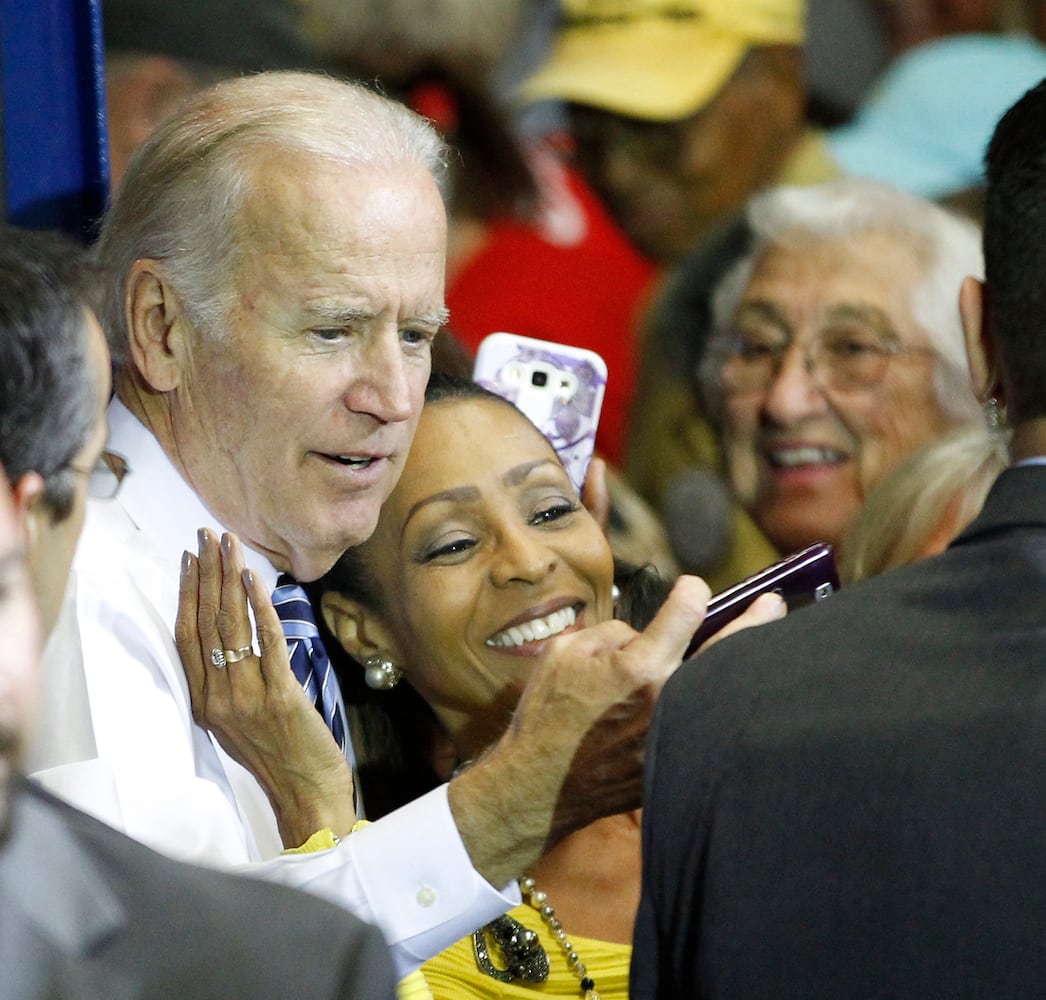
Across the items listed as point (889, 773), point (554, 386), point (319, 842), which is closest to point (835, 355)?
point (554, 386)

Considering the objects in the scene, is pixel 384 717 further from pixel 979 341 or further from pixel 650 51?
pixel 650 51

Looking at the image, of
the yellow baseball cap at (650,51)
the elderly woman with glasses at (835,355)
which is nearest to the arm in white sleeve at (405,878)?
the elderly woman with glasses at (835,355)

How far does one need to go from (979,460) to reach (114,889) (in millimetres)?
1795

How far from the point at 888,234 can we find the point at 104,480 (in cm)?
180

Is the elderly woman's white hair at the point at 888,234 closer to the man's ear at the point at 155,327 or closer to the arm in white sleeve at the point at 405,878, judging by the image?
the man's ear at the point at 155,327

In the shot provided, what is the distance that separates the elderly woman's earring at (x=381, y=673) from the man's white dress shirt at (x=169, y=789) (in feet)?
1.07

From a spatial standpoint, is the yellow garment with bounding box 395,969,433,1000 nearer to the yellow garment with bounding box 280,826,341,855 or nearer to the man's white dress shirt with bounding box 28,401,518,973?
the man's white dress shirt with bounding box 28,401,518,973

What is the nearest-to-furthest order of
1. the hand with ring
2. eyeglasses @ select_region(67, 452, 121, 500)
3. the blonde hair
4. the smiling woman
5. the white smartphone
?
the hand with ring → eyeglasses @ select_region(67, 452, 121, 500) → the smiling woman → the white smartphone → the blonde hair

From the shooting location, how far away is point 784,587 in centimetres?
184

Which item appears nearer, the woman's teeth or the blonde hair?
the woman's teeth

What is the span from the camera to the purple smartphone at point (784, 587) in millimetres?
1761

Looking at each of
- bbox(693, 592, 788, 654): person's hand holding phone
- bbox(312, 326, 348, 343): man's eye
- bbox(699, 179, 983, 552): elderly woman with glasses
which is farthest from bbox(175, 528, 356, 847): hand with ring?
bbox(699, 179, 983, 552): elderly woman with glasses

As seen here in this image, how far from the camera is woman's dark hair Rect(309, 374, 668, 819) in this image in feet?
6.66

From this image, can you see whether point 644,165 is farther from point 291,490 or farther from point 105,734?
point 105,734
